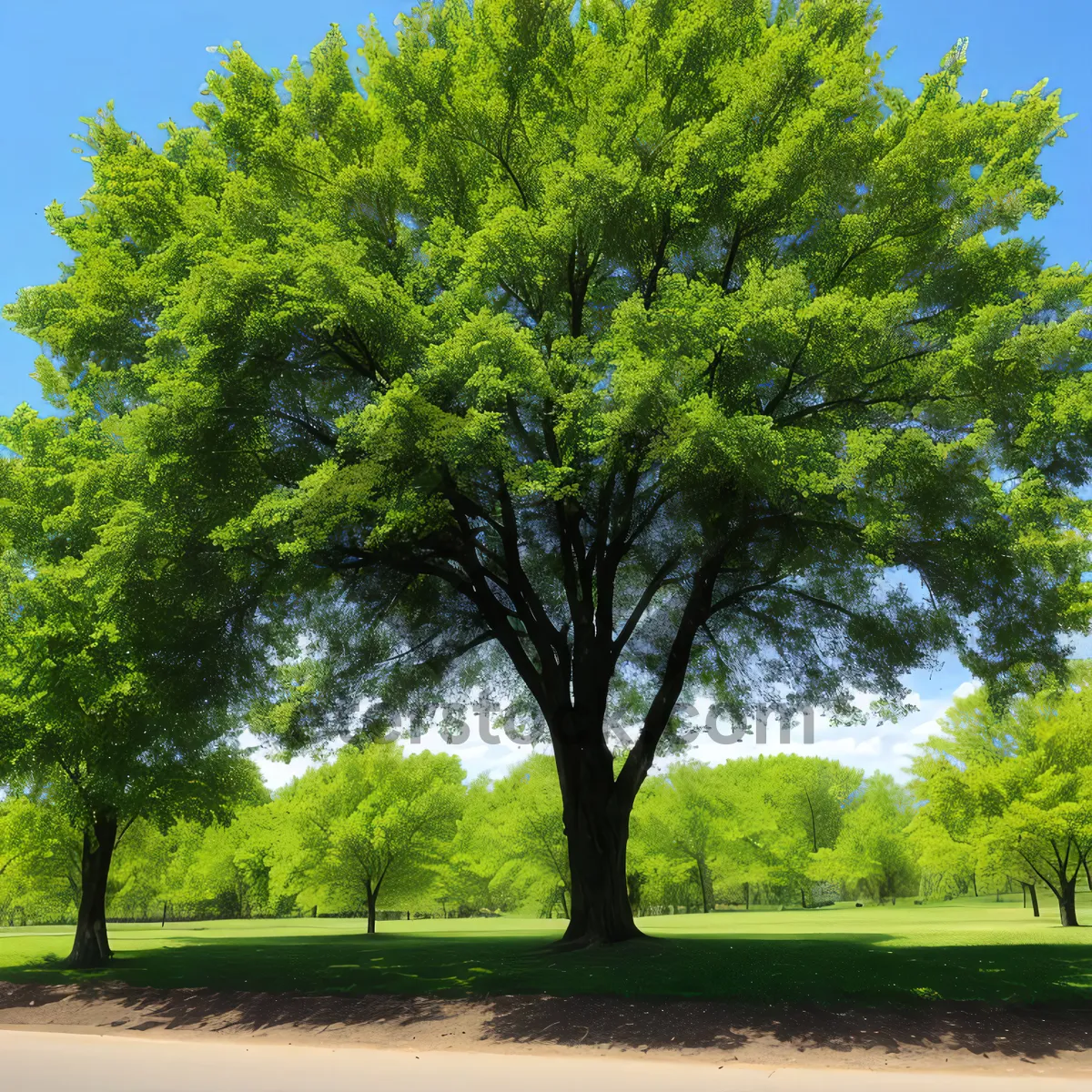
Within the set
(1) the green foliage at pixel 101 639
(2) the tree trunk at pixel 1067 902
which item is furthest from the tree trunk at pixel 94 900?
(2) the tree trunk at pixel 1067 902

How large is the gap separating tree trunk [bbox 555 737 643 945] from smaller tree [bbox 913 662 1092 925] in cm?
1346

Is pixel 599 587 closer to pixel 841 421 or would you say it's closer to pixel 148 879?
pixel 841 421

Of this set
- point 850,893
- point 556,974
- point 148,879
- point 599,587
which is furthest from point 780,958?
point 850,893

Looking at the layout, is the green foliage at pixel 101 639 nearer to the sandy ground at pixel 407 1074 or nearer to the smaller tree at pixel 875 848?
the sandy ground at pixel 407 1074

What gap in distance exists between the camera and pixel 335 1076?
28.6 ft

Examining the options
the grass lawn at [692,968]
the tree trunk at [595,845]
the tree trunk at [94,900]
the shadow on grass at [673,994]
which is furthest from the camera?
the tree trunk at [94,900]

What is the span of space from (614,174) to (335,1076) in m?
12.3

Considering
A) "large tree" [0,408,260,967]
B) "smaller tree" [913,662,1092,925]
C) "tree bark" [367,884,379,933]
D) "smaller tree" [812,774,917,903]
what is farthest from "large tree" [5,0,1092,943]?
"smaller tree" [812,774,917,903]

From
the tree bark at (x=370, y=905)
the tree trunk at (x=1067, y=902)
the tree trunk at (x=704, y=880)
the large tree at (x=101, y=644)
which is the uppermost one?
the large tree at (x=101, y=644)

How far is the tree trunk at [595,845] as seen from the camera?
16109 millimetres

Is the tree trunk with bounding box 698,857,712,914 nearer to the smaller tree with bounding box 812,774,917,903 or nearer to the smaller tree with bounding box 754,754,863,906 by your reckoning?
the smaller tree with bounding box 754,754,863,906

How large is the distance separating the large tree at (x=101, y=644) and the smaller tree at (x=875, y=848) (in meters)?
38.0

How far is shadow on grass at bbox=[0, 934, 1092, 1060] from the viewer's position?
10.5 meters

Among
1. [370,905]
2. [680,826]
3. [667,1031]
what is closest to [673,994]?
[667,1031]
